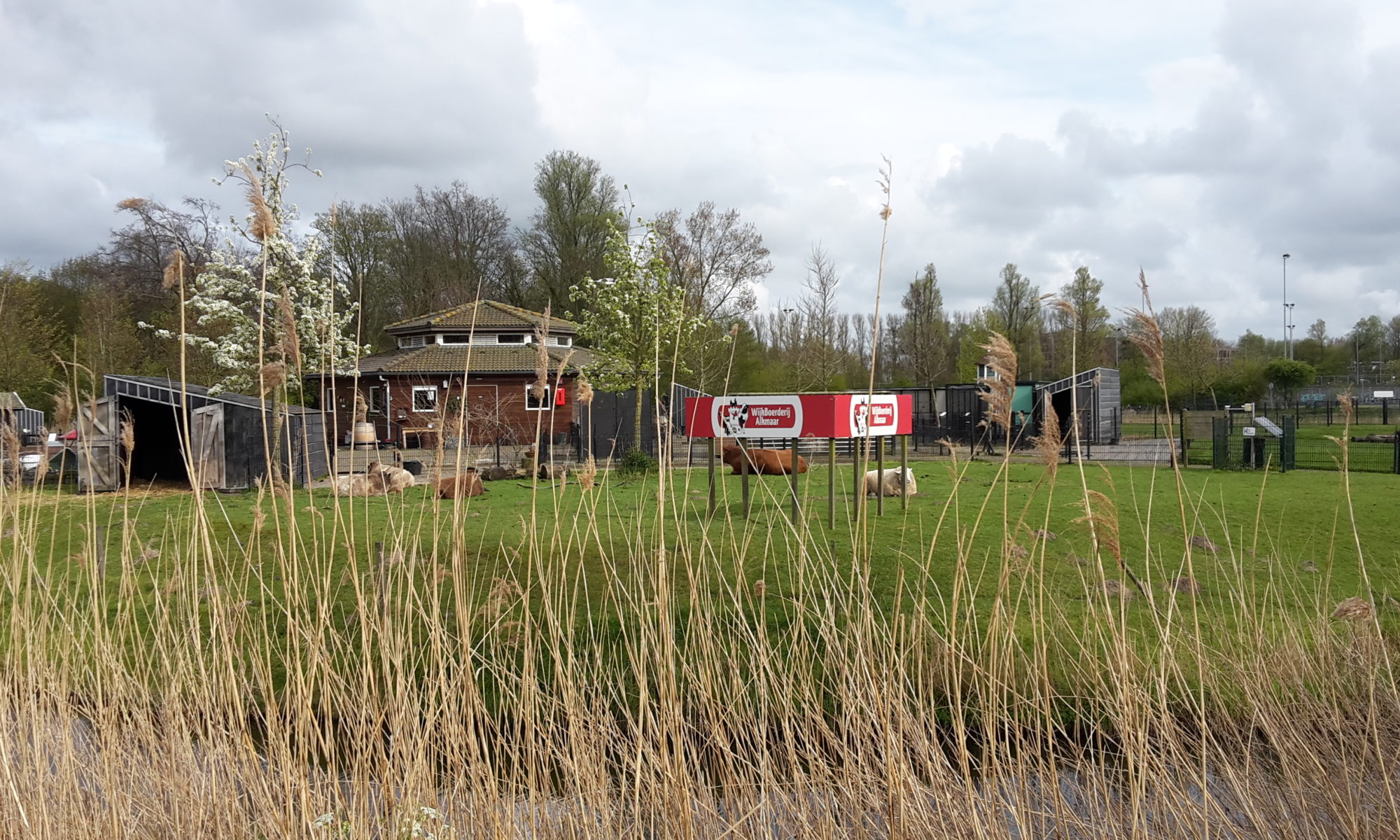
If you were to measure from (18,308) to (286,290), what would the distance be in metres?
26.6

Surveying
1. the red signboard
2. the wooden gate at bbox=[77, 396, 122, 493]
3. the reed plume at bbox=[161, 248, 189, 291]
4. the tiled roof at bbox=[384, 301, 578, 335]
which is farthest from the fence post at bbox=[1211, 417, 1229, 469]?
the tiled roof at bbox=[384, 301, 578, 335]

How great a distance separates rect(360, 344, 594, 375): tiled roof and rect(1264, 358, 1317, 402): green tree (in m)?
25.1

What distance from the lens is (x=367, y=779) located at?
2.78 metres

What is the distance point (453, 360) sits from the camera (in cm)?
2842

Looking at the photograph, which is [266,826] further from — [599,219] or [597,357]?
[599,219]

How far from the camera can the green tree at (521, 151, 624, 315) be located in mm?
38375

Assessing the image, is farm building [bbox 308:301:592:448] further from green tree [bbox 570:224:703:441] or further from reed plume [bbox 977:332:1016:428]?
reed plume [bbox 977:332:1016:428]

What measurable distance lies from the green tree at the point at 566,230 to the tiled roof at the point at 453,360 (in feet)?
25.1

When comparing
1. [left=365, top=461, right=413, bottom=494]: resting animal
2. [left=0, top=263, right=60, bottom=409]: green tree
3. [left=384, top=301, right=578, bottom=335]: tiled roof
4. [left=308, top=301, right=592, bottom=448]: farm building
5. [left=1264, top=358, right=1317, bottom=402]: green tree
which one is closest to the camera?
[left=365, top=461, right=413, bottom=494]: resting animal

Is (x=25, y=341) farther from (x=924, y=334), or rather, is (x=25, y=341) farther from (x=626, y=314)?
(x=924, y=334)

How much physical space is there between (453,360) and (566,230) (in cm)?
1249

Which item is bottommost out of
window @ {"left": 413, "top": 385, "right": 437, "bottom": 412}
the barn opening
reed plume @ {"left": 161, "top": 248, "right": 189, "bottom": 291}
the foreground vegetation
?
the foreground vegetation

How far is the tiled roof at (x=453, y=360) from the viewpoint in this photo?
1103 inches

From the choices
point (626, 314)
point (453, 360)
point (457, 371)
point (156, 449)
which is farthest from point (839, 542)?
point (453, 360)
